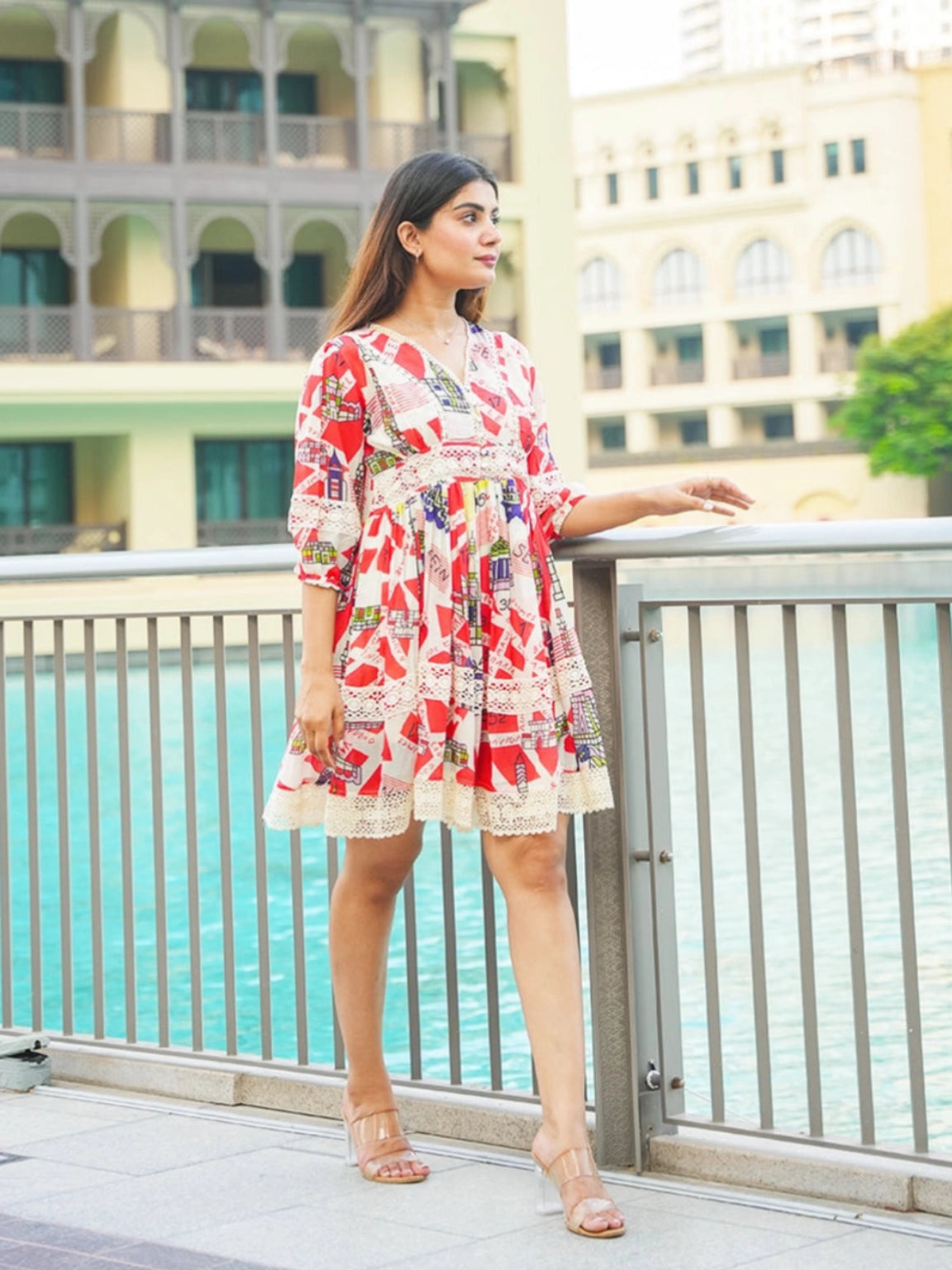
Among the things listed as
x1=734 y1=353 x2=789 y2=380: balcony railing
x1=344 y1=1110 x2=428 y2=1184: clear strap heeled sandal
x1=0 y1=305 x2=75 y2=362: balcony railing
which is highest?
x1=734 y1=353 x2=789 y2=380: balcony railing

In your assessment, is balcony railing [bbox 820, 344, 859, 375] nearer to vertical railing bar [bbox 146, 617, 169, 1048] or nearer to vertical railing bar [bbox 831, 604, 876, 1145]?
vertical railing bar [bbox 146, 617, 169, 1048]

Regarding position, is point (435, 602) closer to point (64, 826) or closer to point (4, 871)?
point (64, 826)

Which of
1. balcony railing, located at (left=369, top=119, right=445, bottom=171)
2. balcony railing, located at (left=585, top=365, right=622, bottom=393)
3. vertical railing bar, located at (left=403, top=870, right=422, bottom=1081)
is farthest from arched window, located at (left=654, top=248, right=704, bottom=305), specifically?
vertical railing bar, located at (left=403, top=870, right=422, bottom=1081)

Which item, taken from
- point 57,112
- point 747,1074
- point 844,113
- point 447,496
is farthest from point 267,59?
point 844,113

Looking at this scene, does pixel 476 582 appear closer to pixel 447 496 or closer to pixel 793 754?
pixel 447 496

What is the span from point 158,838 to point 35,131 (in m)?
24.3

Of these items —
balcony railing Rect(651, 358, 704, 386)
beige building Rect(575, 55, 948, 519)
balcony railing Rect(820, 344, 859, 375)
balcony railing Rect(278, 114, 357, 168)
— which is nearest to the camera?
balcony railing Rect(278, 114, 357, 168)

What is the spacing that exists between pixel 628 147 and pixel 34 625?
193 feet

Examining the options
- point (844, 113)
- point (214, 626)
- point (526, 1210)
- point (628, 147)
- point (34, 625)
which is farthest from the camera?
point (628, 147)

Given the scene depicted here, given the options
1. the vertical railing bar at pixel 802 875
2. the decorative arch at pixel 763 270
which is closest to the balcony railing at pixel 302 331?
the vertical railing bar at pixel 802 875

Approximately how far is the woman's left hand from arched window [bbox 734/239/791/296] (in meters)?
54.6

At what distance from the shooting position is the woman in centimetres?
305

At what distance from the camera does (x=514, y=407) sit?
318cm

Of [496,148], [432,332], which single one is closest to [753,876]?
[432,332]
